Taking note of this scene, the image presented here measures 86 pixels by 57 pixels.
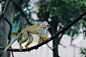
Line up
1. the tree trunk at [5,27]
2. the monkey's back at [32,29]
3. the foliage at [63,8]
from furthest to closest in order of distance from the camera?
the foliage at [63,8] → the tree trunk at [5,27] → the monkey's back at [32,29]

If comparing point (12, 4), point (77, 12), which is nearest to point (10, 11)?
point (12, 4)

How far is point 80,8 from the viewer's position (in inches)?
86.0

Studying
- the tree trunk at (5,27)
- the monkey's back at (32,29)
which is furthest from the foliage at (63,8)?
the monkey's back at (32,29)

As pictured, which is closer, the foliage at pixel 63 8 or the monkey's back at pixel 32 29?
the monkey's back at pixel 32 29

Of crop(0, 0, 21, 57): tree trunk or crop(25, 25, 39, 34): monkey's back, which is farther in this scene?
crop(0, 0, 21, 57): tree trunk

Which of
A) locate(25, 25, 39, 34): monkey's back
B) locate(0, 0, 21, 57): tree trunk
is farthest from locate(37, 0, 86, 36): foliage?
locate(25, 25, 39, 34): monkey's back

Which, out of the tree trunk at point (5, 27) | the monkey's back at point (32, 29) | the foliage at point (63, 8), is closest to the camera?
the monkey's back at point (32, 29)

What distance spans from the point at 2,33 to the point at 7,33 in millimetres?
104

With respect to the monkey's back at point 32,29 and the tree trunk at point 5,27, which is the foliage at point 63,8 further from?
the monkey's back at point 32,29

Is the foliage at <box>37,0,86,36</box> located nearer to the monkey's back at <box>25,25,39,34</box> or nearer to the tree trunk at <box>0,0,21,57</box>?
the tree trunk at <box>0,0,21,57</box>

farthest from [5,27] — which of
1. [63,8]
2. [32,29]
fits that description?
[63,8]

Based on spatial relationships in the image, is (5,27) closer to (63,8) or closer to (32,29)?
(32,29)

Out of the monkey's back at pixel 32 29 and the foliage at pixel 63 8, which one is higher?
the foliage at pixel 63 8

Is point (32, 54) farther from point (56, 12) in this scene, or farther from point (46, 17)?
point (56, 12)
